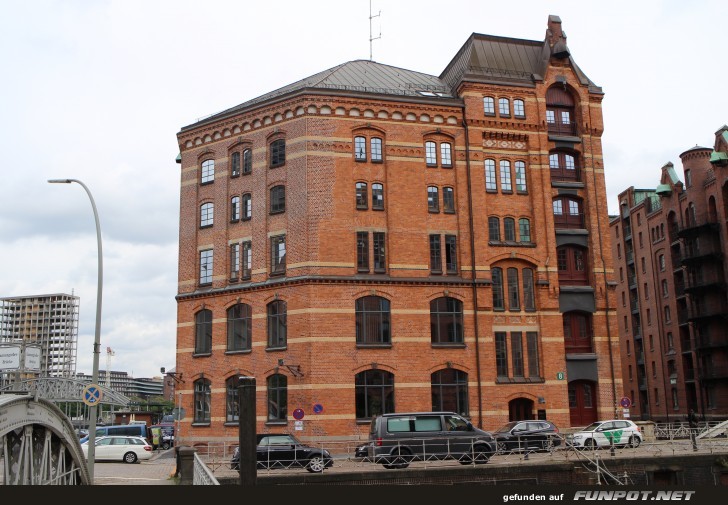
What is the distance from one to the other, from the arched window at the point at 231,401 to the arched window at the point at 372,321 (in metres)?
6.90

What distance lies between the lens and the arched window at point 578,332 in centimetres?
4047

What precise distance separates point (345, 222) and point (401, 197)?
336 cm

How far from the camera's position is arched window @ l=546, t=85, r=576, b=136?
140ft

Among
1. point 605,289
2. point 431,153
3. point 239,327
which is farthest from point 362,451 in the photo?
point 605,289

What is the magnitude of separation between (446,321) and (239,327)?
424 inches

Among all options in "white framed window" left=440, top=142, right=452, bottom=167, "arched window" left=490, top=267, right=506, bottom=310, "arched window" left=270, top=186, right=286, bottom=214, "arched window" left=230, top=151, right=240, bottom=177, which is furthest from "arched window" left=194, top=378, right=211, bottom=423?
"white framed window" left=440, top=142, right=452, bottom=167

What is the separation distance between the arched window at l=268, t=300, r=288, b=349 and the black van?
387 inches

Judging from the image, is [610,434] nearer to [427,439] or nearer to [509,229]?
[427,439]

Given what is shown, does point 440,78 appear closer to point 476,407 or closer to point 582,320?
point 582,320

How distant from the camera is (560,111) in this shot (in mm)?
42906

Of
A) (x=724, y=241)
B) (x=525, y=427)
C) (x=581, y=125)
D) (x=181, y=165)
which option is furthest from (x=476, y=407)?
(x=724, y=241)

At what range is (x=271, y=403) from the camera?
36.8 metres

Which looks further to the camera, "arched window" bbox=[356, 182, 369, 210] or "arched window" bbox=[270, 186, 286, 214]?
"arched window" bbox=[270, 186, 286, 214]

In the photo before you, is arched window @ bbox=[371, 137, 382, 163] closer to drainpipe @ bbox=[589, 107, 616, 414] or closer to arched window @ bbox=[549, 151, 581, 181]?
arched window @ bbox=[549, 151, 581, 181]
